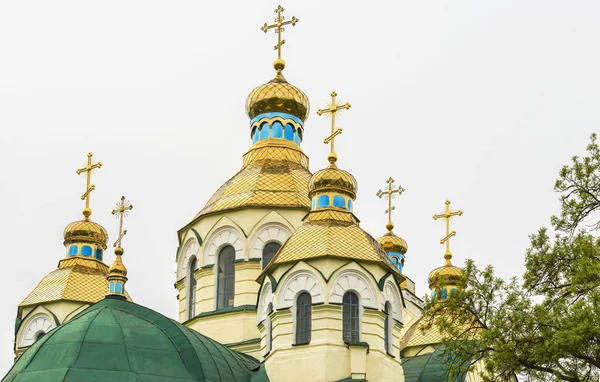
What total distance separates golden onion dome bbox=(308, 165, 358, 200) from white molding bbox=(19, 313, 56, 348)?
6.23 metres

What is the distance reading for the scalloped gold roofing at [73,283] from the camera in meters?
26.1

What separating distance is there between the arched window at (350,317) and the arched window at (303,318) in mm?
560

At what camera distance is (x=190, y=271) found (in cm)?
2569

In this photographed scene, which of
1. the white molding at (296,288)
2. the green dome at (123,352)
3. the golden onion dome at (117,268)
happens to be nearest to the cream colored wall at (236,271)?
the white molding at (296,288)

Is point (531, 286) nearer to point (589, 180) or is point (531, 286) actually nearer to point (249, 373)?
point (589, 180)

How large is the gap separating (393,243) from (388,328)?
9.39m

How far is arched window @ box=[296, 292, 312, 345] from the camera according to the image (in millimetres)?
21422

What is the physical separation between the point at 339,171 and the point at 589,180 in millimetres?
8500

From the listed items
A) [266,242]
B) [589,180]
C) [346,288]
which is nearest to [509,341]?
[589,180]

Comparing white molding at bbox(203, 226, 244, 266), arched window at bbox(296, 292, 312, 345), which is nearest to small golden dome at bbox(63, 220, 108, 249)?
white molding at bbox(203, 226, 244, 266)

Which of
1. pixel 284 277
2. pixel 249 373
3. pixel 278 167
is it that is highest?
pixel 278 167

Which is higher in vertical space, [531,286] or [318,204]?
[318,204]

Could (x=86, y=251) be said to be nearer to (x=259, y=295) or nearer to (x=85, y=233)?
(x=85, y=233)

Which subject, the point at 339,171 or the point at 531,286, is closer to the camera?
the point at 531,286
